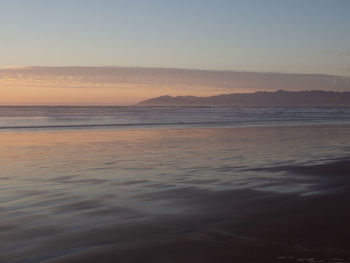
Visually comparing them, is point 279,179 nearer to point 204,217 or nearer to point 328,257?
point 204,217

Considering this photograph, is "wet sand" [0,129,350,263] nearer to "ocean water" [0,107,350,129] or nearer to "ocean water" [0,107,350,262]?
"ocean water" [0,107,350,262]

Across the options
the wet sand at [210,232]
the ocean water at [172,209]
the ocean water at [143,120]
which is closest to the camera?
the wet sand at [210,232]

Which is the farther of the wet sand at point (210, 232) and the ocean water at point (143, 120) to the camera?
the ocean water at point (143, 120)

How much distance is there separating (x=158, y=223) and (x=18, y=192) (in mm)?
3243

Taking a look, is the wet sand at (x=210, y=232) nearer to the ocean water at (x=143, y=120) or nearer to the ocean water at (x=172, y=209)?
the ocean water at (x=172, y=209)

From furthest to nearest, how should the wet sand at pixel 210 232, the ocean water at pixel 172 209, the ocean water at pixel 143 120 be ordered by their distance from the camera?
the ocean water at pixel 143 120, the ocean water at pixel 172 209, the wet sand at pixel 210 232

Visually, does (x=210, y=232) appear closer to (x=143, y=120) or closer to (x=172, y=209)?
(x=172, y=209)

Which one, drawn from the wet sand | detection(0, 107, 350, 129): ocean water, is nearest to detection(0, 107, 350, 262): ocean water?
the wet sand

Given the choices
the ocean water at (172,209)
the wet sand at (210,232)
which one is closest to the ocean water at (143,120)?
the ocean water at (172,209)

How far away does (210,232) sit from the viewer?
5.18 metres

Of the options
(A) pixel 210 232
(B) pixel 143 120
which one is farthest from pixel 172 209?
(B) pixel 143 120

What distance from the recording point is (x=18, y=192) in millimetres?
7543

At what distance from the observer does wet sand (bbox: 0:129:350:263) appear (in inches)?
172

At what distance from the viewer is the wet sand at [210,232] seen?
4.38 metres
